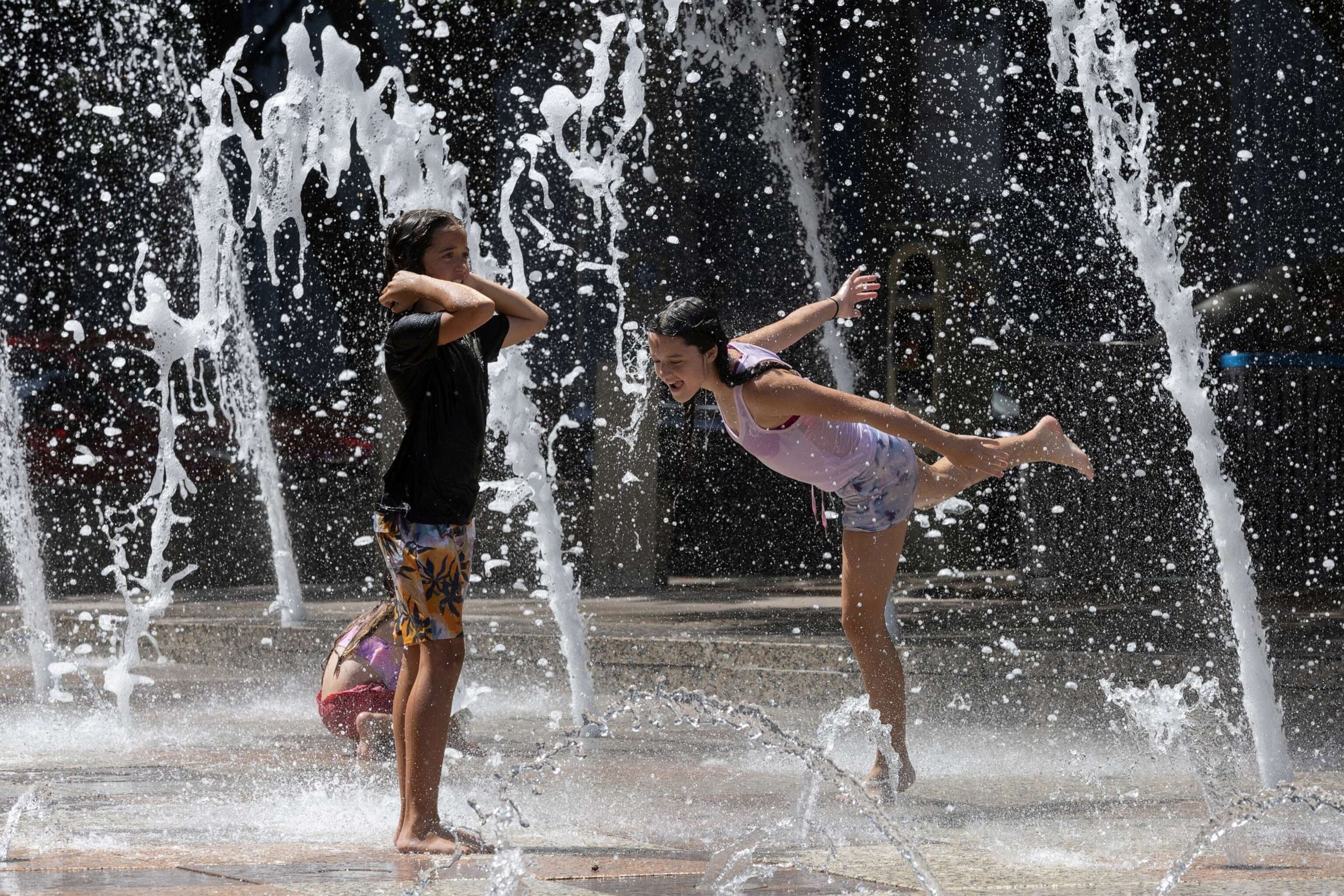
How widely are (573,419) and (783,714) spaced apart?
812 centimetres

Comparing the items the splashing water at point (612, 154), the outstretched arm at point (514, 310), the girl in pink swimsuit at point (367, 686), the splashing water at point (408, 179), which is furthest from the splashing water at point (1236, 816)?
the splashing water at point (612, 154)

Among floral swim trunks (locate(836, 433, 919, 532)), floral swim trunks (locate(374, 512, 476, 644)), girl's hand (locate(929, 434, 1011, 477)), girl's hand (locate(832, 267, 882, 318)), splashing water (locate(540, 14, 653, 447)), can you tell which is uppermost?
splashing water (locate(540, 14, 653, 447))

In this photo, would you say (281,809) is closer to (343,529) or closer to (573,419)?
(343,529)

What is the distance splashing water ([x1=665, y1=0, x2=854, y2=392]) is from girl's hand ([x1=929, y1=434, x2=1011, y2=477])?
277 inches

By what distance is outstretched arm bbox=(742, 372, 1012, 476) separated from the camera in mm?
3988

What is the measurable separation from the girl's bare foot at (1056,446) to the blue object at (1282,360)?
4.69 metres

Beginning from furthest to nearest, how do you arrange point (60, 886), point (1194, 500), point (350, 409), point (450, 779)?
point (350, 409) < point (1194, 500) < point (450, 779) < point (60, 886)

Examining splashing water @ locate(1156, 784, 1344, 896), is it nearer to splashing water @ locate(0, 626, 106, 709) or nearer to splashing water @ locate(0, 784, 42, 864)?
splashing water @ locate(0, 784, 42, 864)

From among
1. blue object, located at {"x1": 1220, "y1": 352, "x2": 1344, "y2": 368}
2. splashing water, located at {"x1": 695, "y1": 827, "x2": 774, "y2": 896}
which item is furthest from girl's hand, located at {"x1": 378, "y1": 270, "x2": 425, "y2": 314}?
blue object, located at {"x1": 1220, "y1": 352, "x2": 1344, "y2": 368}

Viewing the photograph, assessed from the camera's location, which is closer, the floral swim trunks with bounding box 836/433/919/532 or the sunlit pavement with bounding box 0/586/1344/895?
the sunlit pavement with bounding box 0/586/1344/895

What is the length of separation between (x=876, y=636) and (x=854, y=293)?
3.09 ft

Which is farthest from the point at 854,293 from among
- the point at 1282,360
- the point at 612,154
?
the point at 612,154

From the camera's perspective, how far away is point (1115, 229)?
1394 centimetres

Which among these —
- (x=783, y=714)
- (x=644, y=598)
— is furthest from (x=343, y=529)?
(x=783, y=714)
